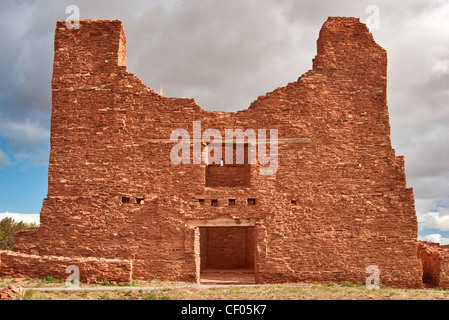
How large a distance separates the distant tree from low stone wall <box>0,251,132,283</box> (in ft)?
98.2

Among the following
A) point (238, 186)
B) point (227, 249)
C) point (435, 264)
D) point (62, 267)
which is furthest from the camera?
point (227, 249)

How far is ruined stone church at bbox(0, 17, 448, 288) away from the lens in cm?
1323

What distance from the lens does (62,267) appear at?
1229cm

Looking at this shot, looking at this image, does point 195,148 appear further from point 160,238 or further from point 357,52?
point 357,52

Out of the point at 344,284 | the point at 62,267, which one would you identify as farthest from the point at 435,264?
the point at 62,267

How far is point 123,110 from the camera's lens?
551 inches

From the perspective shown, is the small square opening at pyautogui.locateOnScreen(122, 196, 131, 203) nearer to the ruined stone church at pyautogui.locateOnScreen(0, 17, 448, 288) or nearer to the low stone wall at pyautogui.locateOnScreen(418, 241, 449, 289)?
the ruined stone church at pyautogui.locateOnScreen(0, 17, 448, 288)

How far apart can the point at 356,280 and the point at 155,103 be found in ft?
27.1

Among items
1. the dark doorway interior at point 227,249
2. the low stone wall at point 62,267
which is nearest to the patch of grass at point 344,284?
the dark doorway interior at point 227,249

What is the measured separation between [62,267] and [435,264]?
1151 cm

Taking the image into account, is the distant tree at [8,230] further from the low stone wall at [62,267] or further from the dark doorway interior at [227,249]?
the low stone wall at [62,267]

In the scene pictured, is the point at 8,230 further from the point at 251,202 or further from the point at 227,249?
the point at 251,202

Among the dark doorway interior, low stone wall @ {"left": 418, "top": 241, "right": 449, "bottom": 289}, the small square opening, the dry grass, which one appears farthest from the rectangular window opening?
low stone wall @ {"left": 418, "top": 241, "right": 449, "bottom": 289}

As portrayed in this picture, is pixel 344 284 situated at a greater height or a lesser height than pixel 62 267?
lesser
